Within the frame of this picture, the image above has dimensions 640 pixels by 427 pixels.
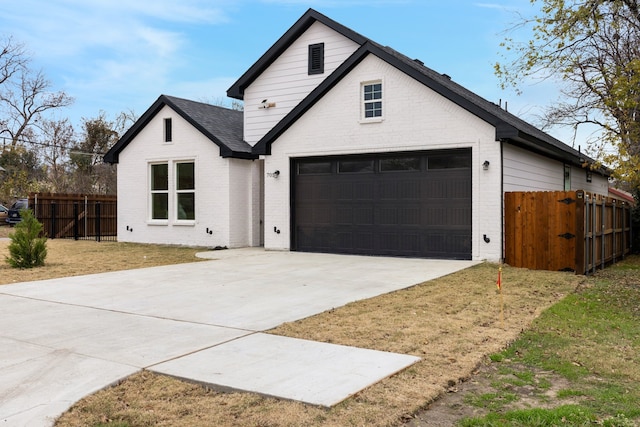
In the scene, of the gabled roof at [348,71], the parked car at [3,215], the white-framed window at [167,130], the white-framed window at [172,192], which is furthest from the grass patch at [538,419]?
the parked car at [3,215]

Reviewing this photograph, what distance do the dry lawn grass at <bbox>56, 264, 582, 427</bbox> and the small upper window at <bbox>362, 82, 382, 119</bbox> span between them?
624 centimetres

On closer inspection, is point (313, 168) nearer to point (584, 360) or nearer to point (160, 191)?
point (160, 191)

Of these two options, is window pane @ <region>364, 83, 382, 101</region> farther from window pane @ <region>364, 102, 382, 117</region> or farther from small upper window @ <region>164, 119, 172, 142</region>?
small upper window @ <region>164, 119, 172, 142</region>

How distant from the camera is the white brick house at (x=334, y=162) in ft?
45.4

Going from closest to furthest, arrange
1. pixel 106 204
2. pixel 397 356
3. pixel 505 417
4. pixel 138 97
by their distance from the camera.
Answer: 1. pixel 505 417
2. pixel 397 356
3. pixel 106 204
4. pixel 138 97

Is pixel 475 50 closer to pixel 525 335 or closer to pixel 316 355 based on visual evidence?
pixel 525 335

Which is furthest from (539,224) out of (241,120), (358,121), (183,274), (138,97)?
(138,97)

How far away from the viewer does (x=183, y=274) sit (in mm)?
11688

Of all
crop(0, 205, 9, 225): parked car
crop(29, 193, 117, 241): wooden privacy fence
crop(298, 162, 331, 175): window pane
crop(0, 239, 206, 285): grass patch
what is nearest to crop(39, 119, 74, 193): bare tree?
crop(0, 205, 9, 225): parked car

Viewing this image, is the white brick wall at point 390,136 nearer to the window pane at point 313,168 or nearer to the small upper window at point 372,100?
the small upper window at point 372,100

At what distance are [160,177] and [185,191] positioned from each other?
1471mm

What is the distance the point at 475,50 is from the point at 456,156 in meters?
4.62

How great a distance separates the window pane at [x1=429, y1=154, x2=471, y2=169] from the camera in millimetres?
13891

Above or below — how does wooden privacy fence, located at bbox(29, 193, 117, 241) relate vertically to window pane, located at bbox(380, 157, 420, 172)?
below
